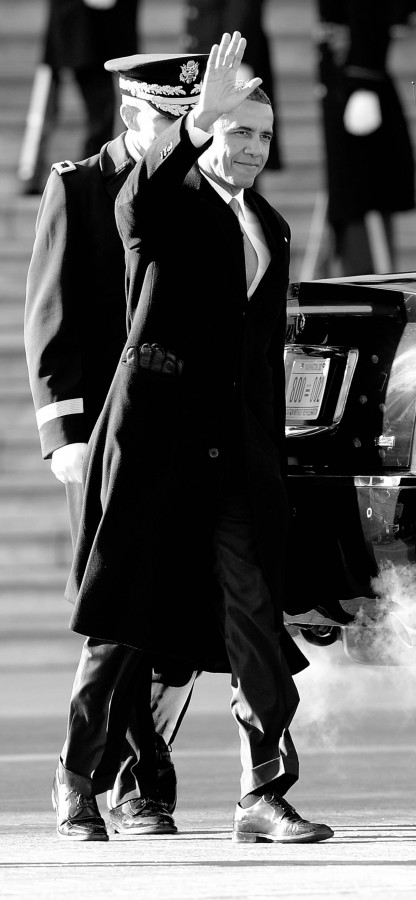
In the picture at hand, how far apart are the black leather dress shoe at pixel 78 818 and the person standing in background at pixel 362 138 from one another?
23.1ft

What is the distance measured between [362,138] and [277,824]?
7.44m

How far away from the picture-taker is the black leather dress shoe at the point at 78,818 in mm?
4766

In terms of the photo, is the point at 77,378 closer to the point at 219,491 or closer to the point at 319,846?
the point at 219,491

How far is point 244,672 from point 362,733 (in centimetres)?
314

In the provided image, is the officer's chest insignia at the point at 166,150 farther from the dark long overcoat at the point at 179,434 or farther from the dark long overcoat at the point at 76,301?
the dark long overcoat at the point at 76,301

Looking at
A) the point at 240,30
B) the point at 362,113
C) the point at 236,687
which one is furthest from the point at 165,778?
the point at 240,30

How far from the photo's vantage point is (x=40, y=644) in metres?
10.9

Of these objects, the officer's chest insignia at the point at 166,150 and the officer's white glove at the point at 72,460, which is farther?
the officer's white glove at the point at 72,460

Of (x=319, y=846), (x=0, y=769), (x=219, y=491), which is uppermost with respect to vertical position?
(x=219, y=491)

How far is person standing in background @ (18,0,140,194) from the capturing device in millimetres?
11398

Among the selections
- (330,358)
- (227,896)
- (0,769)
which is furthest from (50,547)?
(227,896)

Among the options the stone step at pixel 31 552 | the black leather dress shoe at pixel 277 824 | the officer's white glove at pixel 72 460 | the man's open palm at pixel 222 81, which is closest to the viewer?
the man's open palm at pixel 222 81

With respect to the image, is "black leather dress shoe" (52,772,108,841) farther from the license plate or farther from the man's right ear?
the man's right ear

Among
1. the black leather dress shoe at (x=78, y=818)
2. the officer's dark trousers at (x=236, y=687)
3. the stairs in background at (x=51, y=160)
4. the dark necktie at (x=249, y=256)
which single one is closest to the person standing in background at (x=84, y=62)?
the stairs in background at (x=51, y=160)
